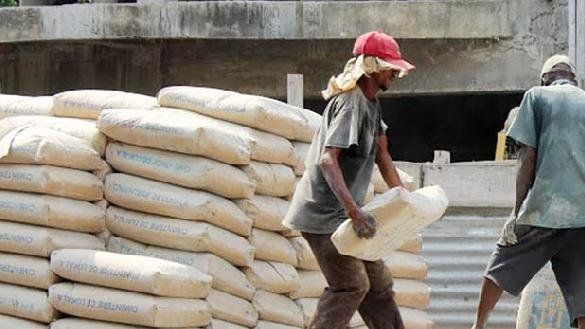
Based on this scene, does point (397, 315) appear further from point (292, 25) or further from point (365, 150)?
point (292, 25)

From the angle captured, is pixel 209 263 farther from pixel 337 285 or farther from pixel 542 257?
pixel 542 257

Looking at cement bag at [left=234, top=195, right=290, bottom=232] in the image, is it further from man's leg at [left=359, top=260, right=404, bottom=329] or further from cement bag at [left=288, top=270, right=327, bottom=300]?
man's leg at [left=359, top=260, right=404, bottom=329]

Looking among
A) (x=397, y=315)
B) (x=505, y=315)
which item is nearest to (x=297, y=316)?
(x=397, y=315)

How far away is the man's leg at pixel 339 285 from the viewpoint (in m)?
4.66

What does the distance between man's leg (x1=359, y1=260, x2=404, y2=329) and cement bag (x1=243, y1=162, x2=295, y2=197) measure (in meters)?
0.75

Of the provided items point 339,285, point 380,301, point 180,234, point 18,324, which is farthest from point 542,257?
point 18,324

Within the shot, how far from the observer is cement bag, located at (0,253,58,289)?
5020 millimetres

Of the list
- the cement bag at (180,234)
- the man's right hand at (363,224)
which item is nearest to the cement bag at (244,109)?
the cement bag at (180,234)

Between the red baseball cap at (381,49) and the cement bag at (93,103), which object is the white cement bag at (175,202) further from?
the red baseball cap at (381,49)

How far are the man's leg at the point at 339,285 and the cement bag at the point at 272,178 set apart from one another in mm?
675

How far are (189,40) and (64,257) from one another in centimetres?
643

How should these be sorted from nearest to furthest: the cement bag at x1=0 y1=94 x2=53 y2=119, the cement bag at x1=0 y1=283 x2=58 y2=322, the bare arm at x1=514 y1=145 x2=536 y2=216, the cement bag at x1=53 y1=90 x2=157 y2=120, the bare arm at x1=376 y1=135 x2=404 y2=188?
the bare arm at x1=376 y1=135 x2=404 y2=188 → the cement bag at x1=0 y1=283 x2=58 y2=322 → the bare arm at x1=514 y1=145 x2=536 y2=216 → the cement bag at x1=53 y1=90 x2=157 y2=120 → the cement bag at x1=0 y1=94 x2=53 y2=119

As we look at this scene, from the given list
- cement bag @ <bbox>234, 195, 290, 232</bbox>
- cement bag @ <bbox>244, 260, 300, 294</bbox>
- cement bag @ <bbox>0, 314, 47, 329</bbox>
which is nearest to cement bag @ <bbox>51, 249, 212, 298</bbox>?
cement bag @ <bbox>0, 314, 47, 329</bbox>

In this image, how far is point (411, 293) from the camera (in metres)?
5.83
